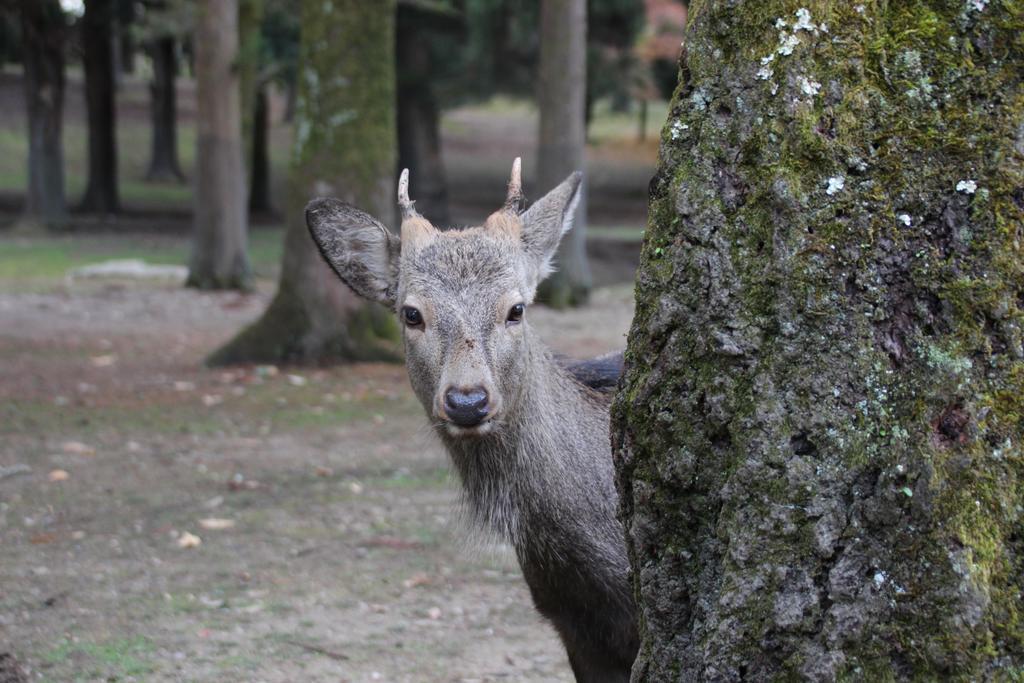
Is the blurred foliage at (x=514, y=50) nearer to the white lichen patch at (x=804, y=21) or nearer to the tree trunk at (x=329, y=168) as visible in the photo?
the tree trunk at (x=329, y=168)

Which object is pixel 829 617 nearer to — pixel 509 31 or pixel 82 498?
pixel 82 498

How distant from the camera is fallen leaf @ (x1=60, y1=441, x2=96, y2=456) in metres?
8.91

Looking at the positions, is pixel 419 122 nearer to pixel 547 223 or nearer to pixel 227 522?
pixel 227 522

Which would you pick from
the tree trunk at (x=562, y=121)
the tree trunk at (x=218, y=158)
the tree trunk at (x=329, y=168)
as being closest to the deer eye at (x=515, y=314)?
the tree trunk at (x=329, y=168)

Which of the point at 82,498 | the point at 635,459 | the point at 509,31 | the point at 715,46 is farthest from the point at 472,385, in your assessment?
the point at 509,31

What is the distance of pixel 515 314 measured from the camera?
15.5 feet

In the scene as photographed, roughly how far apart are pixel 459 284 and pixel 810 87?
212 centimetres

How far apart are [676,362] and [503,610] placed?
3.57 m

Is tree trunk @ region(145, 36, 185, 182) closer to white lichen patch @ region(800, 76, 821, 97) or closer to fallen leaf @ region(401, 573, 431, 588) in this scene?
fallen leaf @ region(401, 573, 431, 588)

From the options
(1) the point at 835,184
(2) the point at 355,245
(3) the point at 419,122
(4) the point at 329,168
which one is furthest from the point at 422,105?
(1) the point at 835,184

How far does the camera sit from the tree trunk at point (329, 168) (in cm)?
1149

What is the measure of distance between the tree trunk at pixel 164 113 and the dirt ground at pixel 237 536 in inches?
917

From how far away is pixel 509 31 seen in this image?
23531 millimetres

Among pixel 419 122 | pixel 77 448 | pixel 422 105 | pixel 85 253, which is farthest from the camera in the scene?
pixel 419 122
